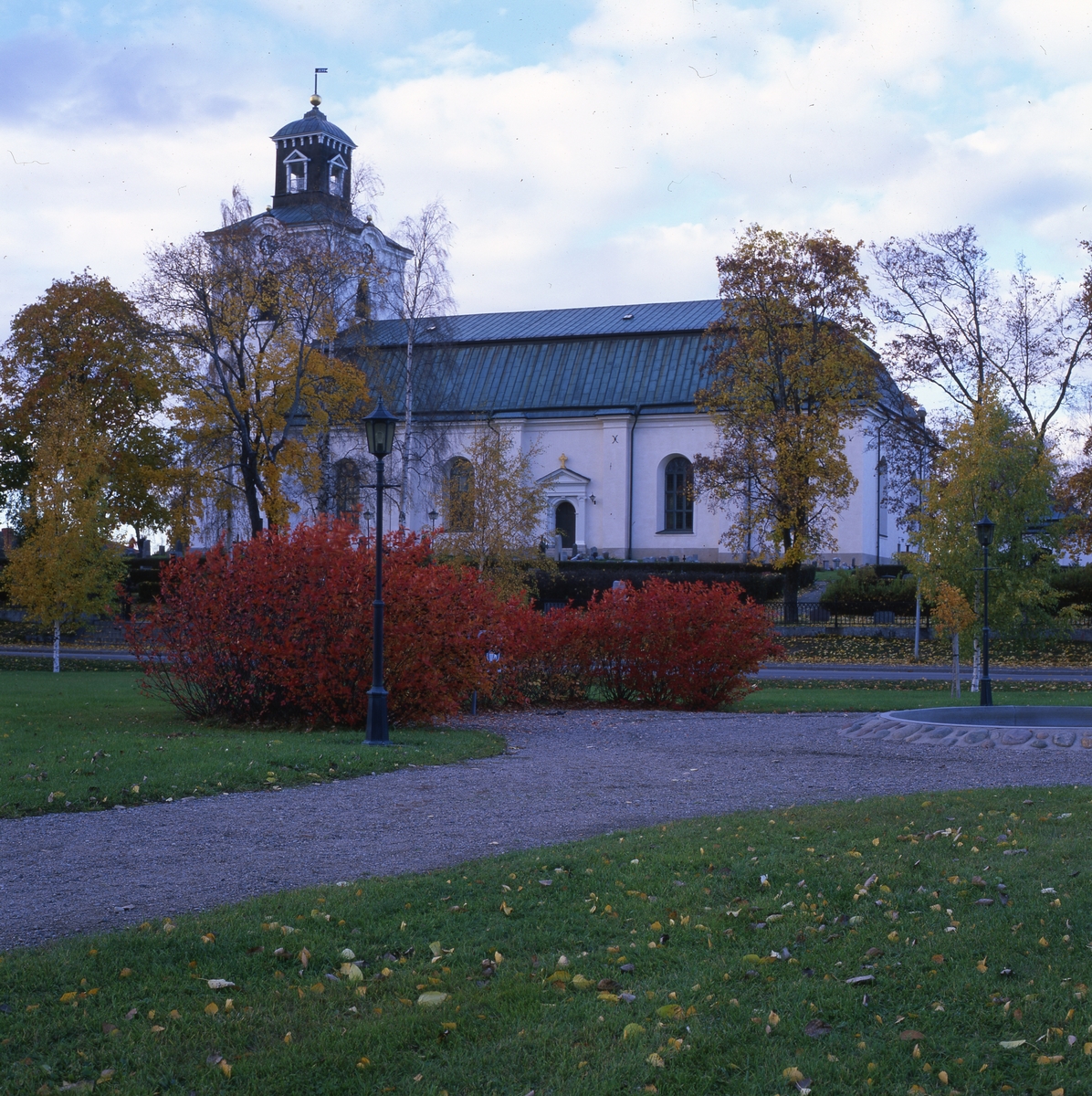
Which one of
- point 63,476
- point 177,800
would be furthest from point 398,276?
point 177,800

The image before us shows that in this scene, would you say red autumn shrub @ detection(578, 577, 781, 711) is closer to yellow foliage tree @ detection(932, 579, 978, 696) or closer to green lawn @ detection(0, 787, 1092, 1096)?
yellow foliage tree @ detection(932, 579, 978, 696)

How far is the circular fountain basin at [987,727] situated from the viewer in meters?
13.1

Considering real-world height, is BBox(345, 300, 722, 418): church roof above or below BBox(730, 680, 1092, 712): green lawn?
above

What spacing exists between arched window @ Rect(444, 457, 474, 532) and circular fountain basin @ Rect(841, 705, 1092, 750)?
817 inches

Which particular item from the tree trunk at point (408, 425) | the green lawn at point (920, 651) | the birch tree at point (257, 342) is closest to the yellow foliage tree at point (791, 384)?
the green lawn at point (920, 651)

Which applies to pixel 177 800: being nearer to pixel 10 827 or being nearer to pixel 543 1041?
pixel 10 827

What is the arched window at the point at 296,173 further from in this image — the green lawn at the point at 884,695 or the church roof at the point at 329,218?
the green lawn at the point at 884,695

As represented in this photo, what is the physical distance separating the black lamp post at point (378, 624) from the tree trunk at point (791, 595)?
2518 cm

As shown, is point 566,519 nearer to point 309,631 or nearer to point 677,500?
point 677,500

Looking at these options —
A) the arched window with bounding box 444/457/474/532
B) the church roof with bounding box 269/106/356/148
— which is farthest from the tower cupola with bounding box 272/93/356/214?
the arched window with bounding box 444/457/474/532

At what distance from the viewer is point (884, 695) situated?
22.3 meters

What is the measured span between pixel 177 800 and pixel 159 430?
122ft

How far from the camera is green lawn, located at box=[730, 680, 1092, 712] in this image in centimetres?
1966

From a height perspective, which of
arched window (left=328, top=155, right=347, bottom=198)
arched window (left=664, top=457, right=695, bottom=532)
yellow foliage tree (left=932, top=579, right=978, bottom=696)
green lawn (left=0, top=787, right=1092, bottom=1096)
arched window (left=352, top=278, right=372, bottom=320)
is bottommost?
green lawn (left=0, top=787, right=1092, bottom=1096)
